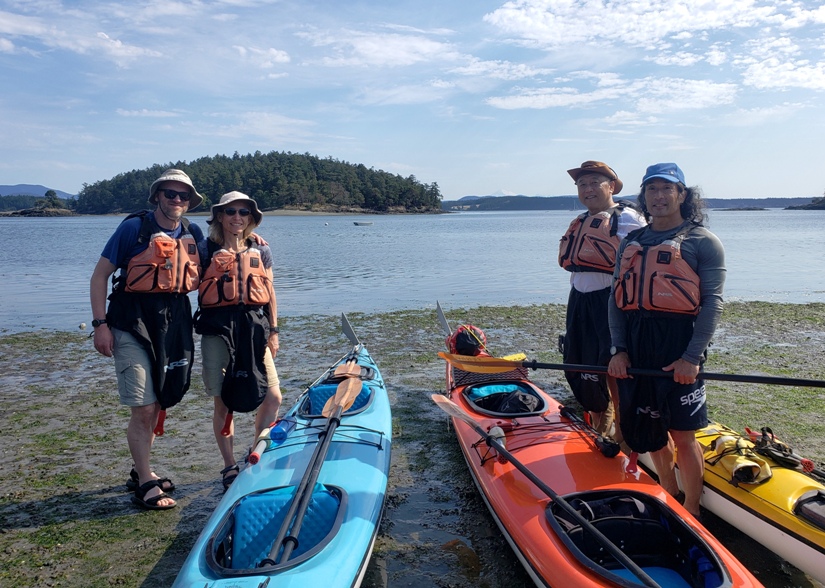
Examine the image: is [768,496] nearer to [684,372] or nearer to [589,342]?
[684,372]

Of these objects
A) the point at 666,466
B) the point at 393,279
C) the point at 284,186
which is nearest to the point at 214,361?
the point at 666,466

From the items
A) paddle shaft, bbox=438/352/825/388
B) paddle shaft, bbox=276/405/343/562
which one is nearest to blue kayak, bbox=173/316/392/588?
paddle shaft, bbox=276/405/343/562

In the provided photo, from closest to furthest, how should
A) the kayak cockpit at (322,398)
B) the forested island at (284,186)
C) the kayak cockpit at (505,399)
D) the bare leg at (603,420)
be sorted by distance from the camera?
1. the kayak cockpit at (505,399)
2. the bare leg at (603,420)
3. the kayak cockpit at (322,398)
4. the forested island at (284,186)

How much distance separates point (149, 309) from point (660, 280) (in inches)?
114

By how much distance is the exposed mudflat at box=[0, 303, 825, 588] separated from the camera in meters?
3.15

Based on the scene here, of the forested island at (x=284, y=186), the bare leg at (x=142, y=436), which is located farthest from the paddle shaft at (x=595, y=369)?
the forested island at (x=284, y=186)

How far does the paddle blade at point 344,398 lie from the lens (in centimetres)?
399

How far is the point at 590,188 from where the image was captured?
13.1ft

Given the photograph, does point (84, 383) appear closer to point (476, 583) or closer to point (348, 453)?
point (348, 453)

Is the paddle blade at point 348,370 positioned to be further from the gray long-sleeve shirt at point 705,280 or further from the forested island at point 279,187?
the forested island at point 279,187

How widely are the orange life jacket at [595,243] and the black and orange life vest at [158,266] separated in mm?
2555

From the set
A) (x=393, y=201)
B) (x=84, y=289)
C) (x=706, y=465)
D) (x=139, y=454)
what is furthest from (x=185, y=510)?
(x=393, y=201)

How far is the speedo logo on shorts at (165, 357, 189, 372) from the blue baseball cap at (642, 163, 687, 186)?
2883 mm

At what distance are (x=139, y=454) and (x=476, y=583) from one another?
7.09ft
